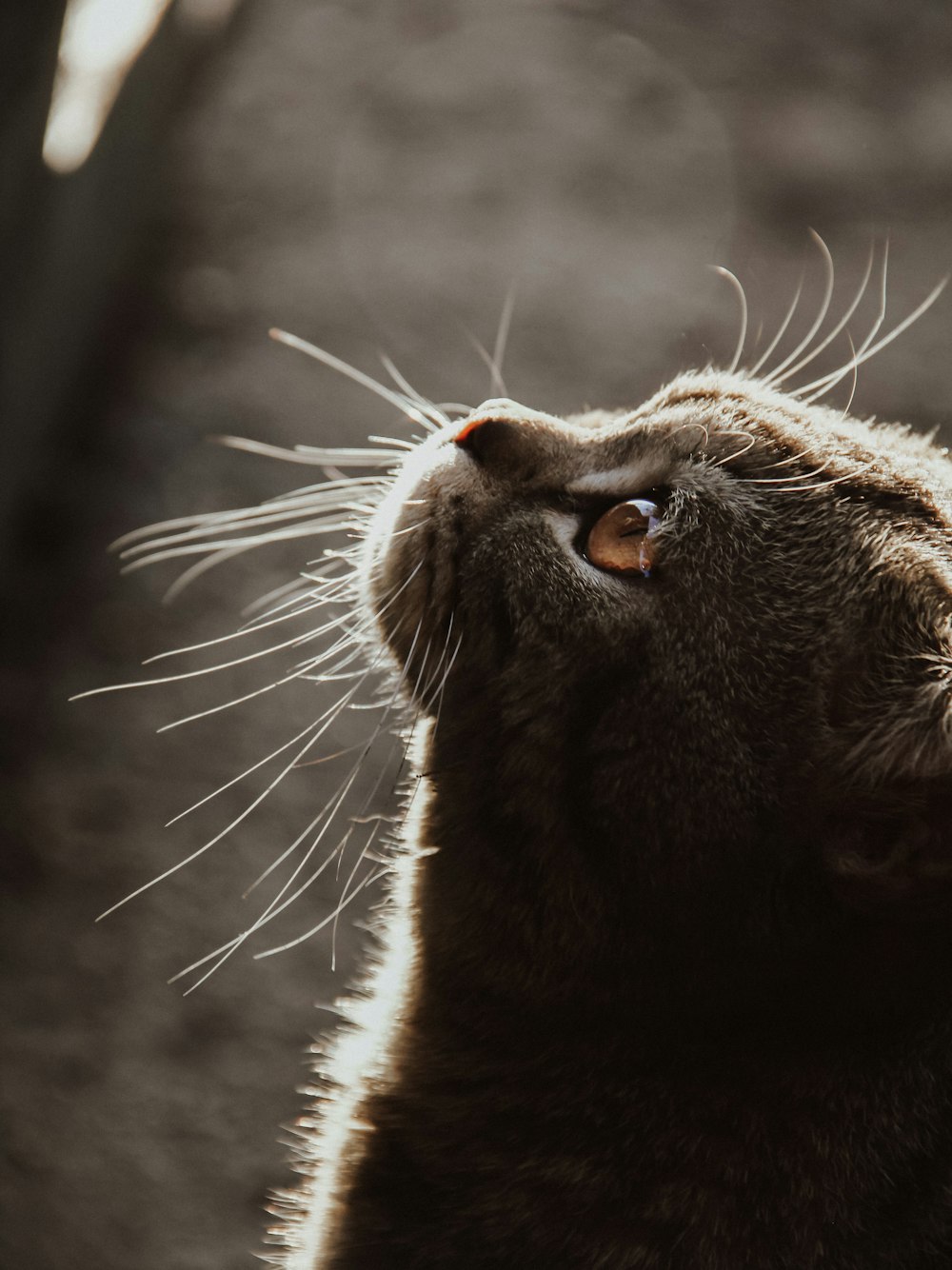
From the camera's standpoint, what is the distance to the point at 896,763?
49.5 inches

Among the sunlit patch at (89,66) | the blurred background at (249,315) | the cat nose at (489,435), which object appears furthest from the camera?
the sunlit patch at (89,66)

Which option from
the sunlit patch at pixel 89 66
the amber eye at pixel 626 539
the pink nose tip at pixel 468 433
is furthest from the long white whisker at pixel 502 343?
the sunlit patch at pixel 89 66

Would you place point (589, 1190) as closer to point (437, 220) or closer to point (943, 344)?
point (943, 344)

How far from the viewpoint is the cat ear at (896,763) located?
1.24 m

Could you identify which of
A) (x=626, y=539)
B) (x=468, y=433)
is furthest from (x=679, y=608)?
(x=468, y=433)

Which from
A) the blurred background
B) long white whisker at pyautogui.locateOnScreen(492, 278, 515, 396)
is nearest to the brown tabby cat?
long white whisker at pyautogui.locateOnScreen(492, 278, 515, 396)

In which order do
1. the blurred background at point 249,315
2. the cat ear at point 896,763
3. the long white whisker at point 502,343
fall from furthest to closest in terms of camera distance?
1. the blurred background at point 249,315
2. the long white whisker at point 502,343
3. the cat ear at point 896,763

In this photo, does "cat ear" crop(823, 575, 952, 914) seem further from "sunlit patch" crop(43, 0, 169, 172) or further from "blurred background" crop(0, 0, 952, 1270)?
"sunlit patch" crop(43, 0, 169, 172)

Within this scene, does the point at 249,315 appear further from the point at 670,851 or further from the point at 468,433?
the point at 670,851

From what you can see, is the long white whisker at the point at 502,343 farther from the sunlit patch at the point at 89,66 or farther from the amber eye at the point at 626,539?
the sunlit patch at the point at 89,66

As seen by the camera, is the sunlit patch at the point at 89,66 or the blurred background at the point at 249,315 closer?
the blurred background at the point at 249,315

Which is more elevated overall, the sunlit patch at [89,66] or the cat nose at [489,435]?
the sunlit patch at [89,66]

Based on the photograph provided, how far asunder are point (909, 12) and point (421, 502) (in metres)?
5.24

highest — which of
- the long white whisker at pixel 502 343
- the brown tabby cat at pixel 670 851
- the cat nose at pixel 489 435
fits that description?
the long white whisker at pixel 502 343
